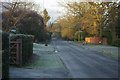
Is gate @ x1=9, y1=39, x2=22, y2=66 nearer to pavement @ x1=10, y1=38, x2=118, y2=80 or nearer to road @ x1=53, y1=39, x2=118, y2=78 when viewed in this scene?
pavement @ x1=10, y1=38, x2=118, y2=80

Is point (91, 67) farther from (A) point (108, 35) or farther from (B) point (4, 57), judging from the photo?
(A) point (108, 35)

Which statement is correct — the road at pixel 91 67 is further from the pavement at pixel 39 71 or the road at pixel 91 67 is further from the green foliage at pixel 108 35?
the green foliage at pixel 108 35

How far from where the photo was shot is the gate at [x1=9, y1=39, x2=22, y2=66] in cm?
998

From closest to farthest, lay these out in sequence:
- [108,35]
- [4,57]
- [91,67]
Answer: [4,57] → [91,67] → [108,35]

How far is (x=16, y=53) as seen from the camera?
10.0m

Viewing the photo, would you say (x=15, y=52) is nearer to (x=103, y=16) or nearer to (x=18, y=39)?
(x=18, y=39)

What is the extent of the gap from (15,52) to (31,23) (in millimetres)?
26587

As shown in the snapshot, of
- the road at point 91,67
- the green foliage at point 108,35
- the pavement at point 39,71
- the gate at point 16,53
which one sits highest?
the green foliage at point 108,35

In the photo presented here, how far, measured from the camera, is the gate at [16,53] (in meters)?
9.98

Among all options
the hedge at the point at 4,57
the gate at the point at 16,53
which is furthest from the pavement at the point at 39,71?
the hedge at the point at 4,57

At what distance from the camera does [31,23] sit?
3591cm

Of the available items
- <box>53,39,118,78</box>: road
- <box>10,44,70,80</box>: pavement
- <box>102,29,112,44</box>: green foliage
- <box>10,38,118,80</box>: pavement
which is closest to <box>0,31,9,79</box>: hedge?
<box>10,44,70,80</box>: pavement

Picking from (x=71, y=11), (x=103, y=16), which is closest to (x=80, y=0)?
(x=71, y=11)

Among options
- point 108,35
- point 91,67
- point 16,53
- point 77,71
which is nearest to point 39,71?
point 16,53
